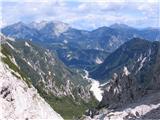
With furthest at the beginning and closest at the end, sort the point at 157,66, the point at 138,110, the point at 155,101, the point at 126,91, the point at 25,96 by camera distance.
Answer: the point at 126,91 → the point at 157,66 → the point at 155,101 → the point at 138,110 → the point at 25,96

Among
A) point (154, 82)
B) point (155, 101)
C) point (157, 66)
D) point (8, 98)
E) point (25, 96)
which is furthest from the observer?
point (157, 66)

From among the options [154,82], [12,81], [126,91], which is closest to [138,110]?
[12,81]

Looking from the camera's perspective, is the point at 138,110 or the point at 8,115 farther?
the point at 138,110

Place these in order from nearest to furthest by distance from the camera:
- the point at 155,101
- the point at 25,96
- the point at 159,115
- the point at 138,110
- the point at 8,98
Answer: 1. the point at 159,115
2. the point at 8,98
3. the point at 25,96
4. the point at 138,110
5. the point at 155,101

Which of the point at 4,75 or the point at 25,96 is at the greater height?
the point at 4,75

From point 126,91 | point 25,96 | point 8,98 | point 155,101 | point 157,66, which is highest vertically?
point 8,98

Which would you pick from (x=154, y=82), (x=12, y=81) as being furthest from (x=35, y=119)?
(x=154, y=82)

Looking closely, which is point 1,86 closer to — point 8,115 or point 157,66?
point 8,115

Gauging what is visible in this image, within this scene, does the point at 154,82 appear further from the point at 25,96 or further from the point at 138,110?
the point at 25,96

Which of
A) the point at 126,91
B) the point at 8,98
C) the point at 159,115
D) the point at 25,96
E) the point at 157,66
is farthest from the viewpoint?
the point at 126,91
